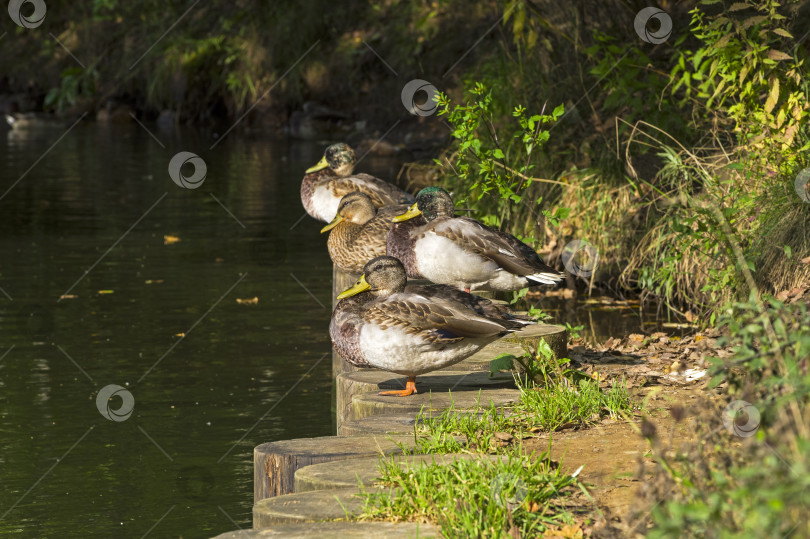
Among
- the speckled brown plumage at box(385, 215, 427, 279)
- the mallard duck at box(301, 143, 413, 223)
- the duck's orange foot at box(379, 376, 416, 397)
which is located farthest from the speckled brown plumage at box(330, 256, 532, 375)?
the mallard duck at box(301, 143, 413, 223)

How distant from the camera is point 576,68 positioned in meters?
11.5

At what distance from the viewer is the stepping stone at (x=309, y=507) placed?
3898mm

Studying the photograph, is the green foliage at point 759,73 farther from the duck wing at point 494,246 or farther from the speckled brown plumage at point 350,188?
the speckled brown plumage at point 350,188

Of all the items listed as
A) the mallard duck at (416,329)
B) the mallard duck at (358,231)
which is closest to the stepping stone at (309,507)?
the mallard duck at (416,329)

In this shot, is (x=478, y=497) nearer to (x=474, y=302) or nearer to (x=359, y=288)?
(x=474, y=302)

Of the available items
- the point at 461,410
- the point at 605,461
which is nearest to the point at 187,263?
the point at 461,410

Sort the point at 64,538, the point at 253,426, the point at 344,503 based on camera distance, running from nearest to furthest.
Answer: the point at 344,503 → the point at 64,538 → the point at 253,426

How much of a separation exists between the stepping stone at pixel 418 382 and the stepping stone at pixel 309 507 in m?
1.45

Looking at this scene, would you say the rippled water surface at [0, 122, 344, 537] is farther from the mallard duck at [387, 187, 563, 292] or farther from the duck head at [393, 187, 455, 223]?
the duck head at [393, 187, 455, 223]

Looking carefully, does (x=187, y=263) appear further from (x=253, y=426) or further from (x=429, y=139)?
(x=429, y=139)

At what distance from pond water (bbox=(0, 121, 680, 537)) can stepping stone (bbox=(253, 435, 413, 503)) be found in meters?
1.11

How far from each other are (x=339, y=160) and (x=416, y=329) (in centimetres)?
477

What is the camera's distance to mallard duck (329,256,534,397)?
5188 mm

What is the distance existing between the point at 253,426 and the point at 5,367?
7.47 feet
